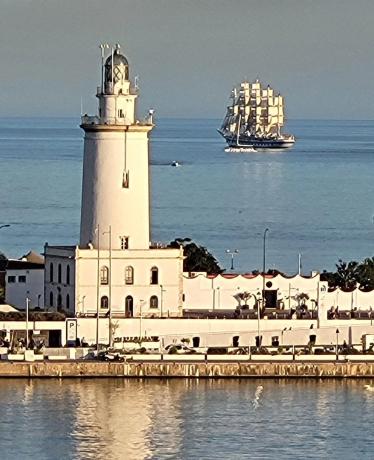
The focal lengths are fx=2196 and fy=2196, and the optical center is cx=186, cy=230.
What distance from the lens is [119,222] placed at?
186 feet

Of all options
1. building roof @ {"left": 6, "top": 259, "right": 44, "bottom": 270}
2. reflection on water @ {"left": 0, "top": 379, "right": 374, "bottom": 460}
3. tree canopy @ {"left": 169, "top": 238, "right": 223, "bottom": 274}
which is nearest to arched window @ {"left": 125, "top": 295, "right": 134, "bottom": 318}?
building roof @ {"left": 6, "top": 259, "right": 44, "bottom": 270}

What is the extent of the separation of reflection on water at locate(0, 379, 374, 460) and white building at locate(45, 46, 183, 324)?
5973mm

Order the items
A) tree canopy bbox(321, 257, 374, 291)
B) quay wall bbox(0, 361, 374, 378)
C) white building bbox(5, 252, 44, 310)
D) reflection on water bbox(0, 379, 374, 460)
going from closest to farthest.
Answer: reflection on water bbox(0, 379, 374, 460), quay wall bbox(0, 361, 374, 378), white building bbox(5, 252, 44, 310), tree canopy bbox(321, 257, 374, 291)

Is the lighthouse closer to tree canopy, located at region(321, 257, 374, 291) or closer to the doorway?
the doorway

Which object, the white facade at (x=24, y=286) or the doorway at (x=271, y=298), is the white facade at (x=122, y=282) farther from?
the doorway at (x=271, y=298)

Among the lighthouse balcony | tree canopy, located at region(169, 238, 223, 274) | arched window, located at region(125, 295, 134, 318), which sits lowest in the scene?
arched window, located at region(125, 295, 134, 318)

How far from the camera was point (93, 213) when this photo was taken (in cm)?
5706

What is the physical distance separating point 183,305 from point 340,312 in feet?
13.6

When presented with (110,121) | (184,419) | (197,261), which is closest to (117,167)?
(110,121)

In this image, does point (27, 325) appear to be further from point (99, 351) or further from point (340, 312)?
point (340, 312)

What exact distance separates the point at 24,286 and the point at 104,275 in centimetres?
375

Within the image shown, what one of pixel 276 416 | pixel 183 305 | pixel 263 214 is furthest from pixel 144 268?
pixel 263 214

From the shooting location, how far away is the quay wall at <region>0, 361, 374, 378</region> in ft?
167

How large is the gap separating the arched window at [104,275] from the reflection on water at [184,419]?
5868mm
